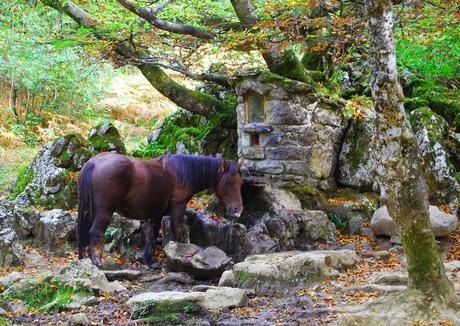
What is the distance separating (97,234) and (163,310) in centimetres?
285

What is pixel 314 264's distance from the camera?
23.0 ft

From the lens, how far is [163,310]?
578cm

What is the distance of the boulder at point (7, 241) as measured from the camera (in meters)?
8.14

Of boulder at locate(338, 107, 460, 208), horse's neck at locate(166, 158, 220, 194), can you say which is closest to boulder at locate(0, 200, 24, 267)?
horse's neck at locate(166, 158, 220, 194)

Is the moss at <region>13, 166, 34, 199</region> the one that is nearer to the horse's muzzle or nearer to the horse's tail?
the horse's tail

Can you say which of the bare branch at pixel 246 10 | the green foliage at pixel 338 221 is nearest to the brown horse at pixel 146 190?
the green foliage at pixel 338 221

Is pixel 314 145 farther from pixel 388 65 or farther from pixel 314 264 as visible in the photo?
pixel 388 65

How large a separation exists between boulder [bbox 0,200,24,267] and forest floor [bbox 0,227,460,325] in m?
0.21

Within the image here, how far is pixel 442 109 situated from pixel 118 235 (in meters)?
7.35

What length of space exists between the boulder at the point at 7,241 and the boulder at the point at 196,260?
7.73 ft

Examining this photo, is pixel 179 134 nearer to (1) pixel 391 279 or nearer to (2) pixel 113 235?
(2) pixel 113 235

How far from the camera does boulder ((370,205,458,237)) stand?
8766 millimetres

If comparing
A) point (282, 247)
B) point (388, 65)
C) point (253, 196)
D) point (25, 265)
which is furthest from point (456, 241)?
point (25, 265)

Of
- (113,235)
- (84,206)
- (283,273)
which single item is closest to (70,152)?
(113,235)
